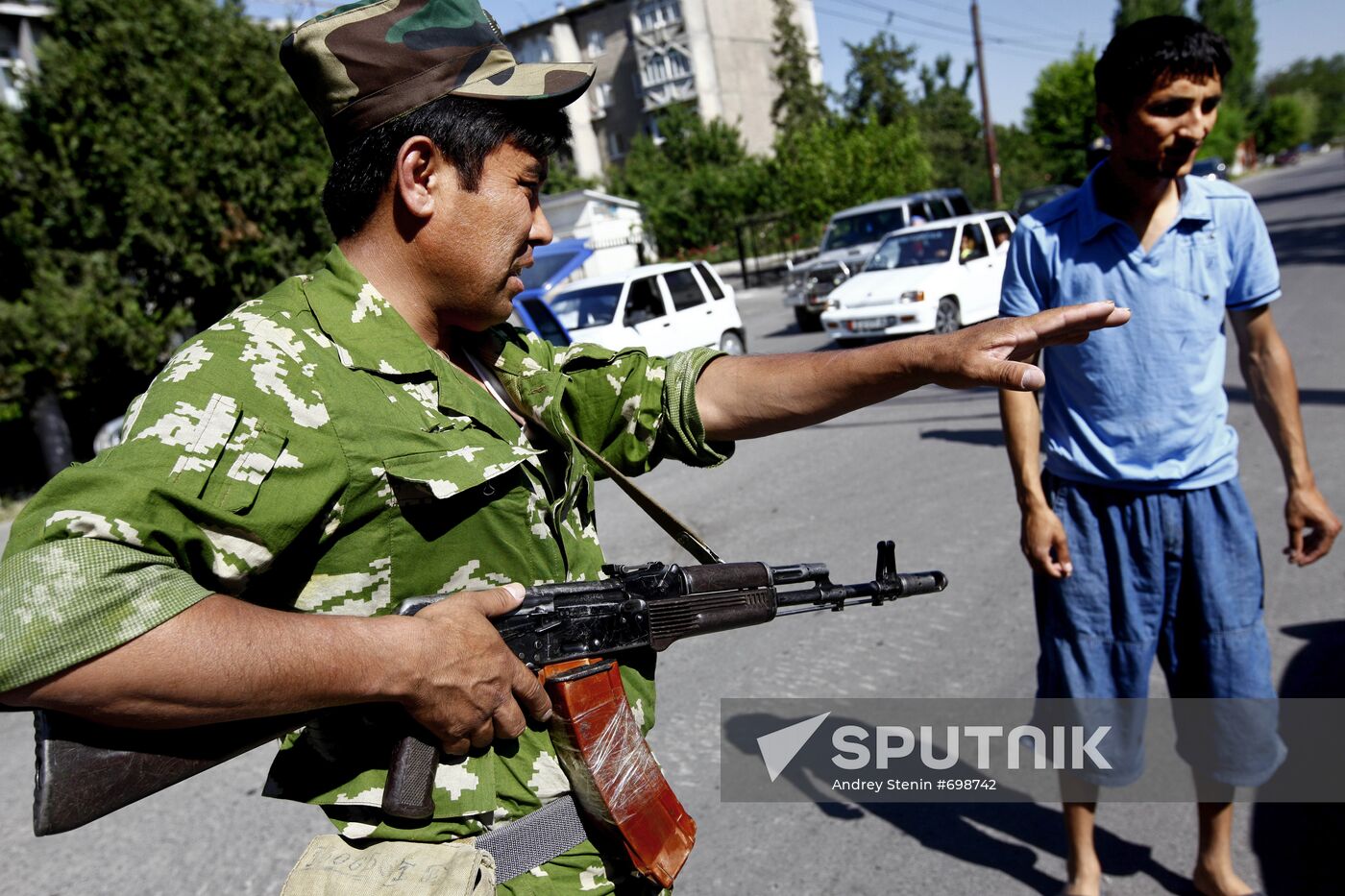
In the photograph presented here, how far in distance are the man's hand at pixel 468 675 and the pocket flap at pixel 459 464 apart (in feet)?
0.52

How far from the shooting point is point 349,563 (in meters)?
1.32

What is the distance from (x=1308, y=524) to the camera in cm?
273

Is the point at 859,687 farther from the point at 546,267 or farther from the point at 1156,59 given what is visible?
the point at 546,267

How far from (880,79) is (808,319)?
120 feet

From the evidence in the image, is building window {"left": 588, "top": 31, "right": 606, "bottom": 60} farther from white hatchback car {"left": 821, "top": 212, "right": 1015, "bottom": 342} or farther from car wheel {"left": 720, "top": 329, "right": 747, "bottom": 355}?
car wheel {"left": 720, "top": 329, "right": 747, "bottom": 355}

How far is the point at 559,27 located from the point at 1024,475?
55720 mm

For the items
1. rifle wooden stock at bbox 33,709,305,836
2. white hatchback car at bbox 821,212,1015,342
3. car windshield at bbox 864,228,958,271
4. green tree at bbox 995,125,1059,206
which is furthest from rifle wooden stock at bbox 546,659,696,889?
green tree at bbox 995,125,1059,206

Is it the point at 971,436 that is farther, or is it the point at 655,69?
the point at 655,69

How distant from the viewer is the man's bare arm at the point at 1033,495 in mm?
2572

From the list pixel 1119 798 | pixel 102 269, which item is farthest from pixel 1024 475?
pixel 102 269

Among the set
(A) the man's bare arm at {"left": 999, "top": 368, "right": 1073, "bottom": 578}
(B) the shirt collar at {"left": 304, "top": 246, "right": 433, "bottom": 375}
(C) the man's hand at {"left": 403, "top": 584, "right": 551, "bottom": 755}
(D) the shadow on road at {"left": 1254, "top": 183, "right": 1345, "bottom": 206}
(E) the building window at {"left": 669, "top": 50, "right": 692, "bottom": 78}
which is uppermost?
(E) the building window at {"left": 669, "top": 50, "right": 692, "bottom": 78}

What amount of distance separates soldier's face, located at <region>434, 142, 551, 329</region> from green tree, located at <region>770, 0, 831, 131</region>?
49.4 meters

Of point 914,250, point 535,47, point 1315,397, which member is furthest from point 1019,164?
point 1315,397

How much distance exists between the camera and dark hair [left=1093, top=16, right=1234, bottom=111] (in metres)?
2.40
